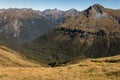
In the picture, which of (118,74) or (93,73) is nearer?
(118,74)

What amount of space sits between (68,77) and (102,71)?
565 cm

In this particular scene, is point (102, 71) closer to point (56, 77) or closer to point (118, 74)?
point (118, 74)

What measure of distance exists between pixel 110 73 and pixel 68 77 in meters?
5.86

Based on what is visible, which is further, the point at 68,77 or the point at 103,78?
the point at 68,77

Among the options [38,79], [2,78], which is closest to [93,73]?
[38,79]

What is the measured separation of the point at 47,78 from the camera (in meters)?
38.9

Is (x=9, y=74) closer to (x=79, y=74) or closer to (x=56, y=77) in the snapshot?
(x=56, y=77)

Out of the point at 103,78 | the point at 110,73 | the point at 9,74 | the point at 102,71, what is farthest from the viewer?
the point at 9,74

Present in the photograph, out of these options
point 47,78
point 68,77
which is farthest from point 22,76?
point 68,77

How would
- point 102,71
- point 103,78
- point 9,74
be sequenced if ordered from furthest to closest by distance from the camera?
point 9,74, point 102,71, point 103,78

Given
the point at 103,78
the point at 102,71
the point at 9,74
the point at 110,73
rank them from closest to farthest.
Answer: the point at 103,78 → the point at 110,73 → the point at 102,71 → the point at 9,74

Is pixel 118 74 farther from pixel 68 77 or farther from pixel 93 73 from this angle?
pixel 68 77

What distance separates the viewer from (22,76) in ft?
134

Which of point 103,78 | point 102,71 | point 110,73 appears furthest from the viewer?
point 102,71
